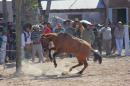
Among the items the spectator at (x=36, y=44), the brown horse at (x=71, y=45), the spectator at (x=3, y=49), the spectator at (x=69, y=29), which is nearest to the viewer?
the brown horse at (x=71, y=45)

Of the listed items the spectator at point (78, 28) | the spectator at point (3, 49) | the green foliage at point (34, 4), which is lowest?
the spectator at point (3, 49)

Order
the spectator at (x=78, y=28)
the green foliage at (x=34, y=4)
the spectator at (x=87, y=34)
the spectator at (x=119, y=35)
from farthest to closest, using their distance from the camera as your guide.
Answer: the green foliage at (x=34, y=4) < the spectator at (x=119, y=35) < the spectator at (x=87, y=34) < the spectator at (x=78, y=28)

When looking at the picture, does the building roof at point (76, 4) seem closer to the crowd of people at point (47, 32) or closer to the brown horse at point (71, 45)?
the crowd of people at point (47, 32)

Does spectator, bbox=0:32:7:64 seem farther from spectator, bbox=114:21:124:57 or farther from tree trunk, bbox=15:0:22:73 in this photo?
spectator, bbox=114:21:124:57

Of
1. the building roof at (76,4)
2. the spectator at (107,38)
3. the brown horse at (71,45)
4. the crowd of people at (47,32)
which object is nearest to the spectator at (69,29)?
the crowd of people at (47,32)

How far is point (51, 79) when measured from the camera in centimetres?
1335

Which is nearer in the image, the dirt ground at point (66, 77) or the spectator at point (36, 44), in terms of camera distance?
the dirt ground at point (66, 77)

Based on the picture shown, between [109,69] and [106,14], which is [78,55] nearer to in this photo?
[109,69]

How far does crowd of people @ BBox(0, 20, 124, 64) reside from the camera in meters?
18.8

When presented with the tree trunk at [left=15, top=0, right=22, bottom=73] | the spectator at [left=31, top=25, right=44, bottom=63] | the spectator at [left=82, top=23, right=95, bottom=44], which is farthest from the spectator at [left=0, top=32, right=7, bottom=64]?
the spectator at [left=82, top=23, right=95, bottom=44]

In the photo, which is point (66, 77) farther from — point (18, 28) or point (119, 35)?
point (119, 35)

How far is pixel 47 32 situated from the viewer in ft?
69.2

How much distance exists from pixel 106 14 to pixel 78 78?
2305cm

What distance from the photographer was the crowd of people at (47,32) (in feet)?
61.6
